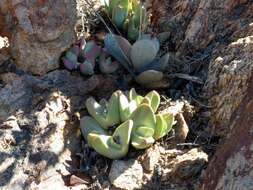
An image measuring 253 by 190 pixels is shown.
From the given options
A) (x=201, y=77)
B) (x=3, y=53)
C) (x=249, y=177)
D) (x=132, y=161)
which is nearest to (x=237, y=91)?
(x=201, y=77)

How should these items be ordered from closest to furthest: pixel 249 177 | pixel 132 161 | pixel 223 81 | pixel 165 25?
pixel 249 177
pixel 132 161
pixel 223 81
pixel 165 25

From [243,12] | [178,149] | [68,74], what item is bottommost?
[178,149]

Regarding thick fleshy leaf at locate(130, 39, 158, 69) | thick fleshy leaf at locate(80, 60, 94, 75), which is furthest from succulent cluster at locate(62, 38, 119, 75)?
thick fleshy leaf at locate(130, 39, 158, 69)

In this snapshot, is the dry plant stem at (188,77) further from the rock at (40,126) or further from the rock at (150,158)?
the rock at (150,158)

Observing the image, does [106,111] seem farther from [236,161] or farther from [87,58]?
[236,161]

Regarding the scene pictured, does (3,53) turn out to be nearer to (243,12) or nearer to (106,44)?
(106,44)

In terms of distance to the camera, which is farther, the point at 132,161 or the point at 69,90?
the point at 69,90
